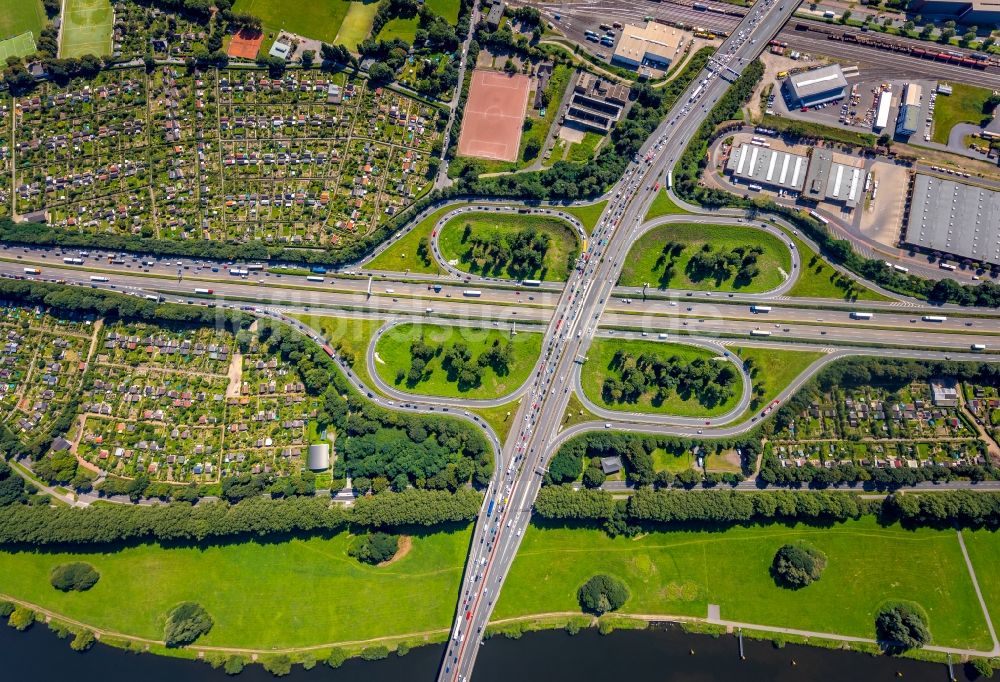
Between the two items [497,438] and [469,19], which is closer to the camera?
[497,438]

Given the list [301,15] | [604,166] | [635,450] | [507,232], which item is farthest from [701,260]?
[301,15]

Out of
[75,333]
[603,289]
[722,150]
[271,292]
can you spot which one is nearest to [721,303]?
[603,289]

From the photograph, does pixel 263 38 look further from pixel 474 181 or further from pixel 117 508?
pixel 117 508

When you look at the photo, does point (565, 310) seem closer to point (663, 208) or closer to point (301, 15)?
point (663, 208)

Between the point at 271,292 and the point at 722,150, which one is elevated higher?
the point at 722,150

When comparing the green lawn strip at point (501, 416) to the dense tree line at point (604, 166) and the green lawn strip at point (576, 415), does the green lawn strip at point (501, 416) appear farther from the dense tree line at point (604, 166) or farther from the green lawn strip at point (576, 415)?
the dense tree line at point (604, 166)

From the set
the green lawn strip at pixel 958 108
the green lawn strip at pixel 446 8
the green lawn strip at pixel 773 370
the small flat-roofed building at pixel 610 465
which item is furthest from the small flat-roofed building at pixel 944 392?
the green lawn strip at pixel 446 8

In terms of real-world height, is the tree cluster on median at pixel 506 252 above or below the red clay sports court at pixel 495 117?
below
